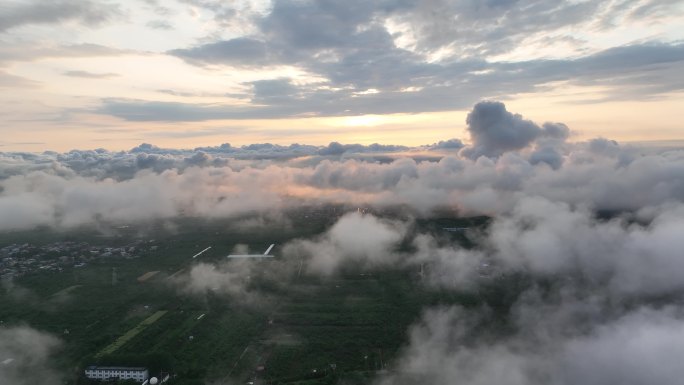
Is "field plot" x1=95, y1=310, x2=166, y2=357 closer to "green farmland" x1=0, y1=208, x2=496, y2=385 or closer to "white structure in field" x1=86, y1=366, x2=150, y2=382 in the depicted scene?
"green farmland" x1=0, y1=208, x2=496, y2=385

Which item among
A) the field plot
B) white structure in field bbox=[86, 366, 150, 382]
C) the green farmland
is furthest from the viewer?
the field plot

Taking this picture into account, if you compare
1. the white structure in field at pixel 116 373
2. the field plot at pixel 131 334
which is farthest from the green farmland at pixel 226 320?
the white structure in field at pixel 116 373

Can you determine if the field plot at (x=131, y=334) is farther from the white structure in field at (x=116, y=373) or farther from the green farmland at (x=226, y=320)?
the white structure in field at (x=116, y=373)

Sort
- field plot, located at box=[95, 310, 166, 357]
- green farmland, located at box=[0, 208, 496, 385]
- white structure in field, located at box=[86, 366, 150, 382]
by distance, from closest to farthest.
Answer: white structure in field, located at box=[86, 366, 150, 382]
green farmland, located at box=[0, 208, 496, 385]
field plot, located at box=[95, 310, 166, 357]

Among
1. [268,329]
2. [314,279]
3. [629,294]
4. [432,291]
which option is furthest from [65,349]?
[629,294]

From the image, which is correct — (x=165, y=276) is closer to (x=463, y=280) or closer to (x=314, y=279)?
(x=314, y=279)

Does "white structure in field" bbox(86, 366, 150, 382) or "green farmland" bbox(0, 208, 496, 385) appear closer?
"white structure in field" bbox(86, 366, 150, 382)

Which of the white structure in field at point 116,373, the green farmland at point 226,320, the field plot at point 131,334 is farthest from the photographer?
the field plot at point 131,334

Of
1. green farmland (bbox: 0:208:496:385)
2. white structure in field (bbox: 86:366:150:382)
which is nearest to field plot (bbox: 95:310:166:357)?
green farmland (bbox: 0:208:496:385)
